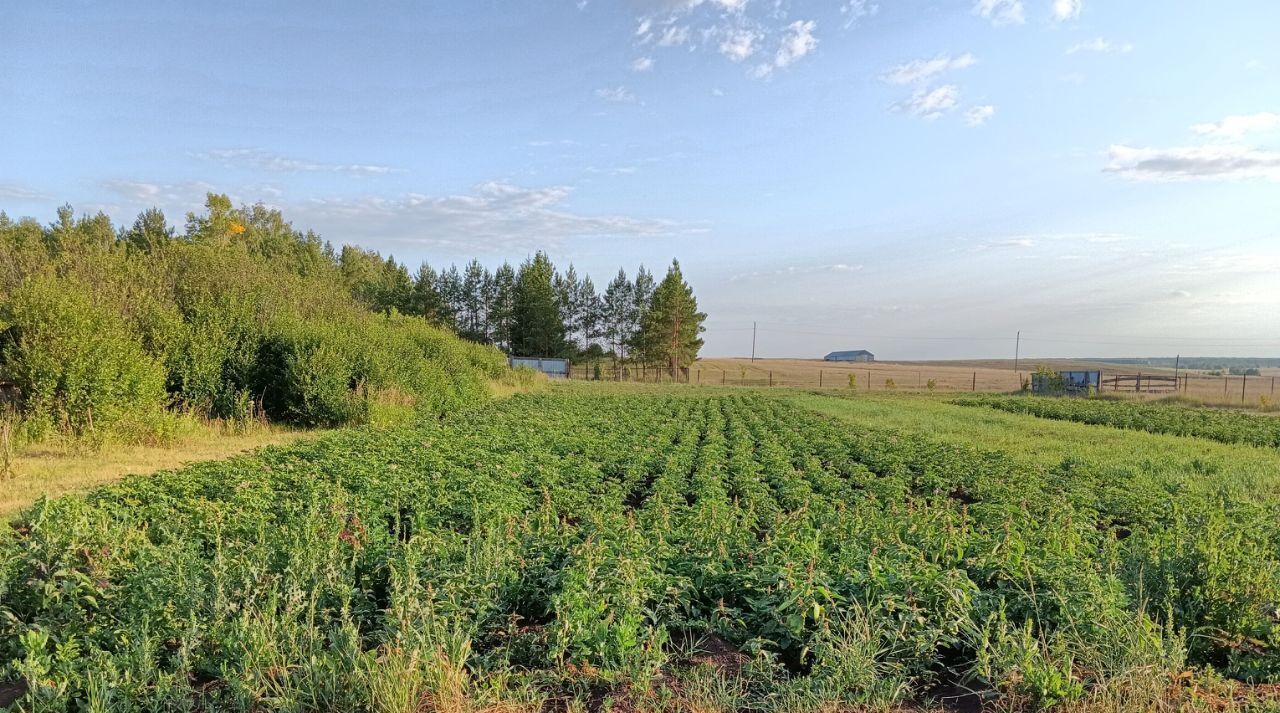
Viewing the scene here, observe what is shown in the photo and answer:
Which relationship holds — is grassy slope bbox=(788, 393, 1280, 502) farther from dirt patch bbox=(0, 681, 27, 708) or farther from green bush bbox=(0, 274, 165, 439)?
green bush bbox=(0, 274, 165, 439)

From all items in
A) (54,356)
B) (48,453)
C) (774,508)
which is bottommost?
(48,453)

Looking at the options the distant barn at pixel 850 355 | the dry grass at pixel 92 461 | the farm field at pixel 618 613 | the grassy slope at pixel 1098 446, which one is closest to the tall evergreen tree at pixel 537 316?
the grassy slope at pixel 1098 446

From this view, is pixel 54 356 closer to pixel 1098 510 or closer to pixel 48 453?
pixel 48 453

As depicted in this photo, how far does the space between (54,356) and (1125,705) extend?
16253 mm

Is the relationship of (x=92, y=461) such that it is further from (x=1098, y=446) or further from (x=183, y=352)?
(x=1098, y=446)

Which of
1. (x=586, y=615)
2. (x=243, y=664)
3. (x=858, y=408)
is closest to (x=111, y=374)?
(x=243, y=664)

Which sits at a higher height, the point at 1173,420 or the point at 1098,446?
the point at 1173,420

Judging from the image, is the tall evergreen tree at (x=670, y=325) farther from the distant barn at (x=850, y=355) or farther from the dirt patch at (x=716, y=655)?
the distant barn at (x=850, y=355)

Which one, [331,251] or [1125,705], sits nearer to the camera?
[1125,705]

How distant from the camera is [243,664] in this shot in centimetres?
314

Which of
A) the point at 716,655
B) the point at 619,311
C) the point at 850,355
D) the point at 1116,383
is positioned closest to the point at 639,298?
the point at 619,311

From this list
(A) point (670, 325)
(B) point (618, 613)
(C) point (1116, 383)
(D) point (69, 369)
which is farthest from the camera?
(A) point (670, 325)

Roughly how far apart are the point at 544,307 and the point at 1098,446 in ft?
157

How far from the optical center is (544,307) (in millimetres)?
57938
